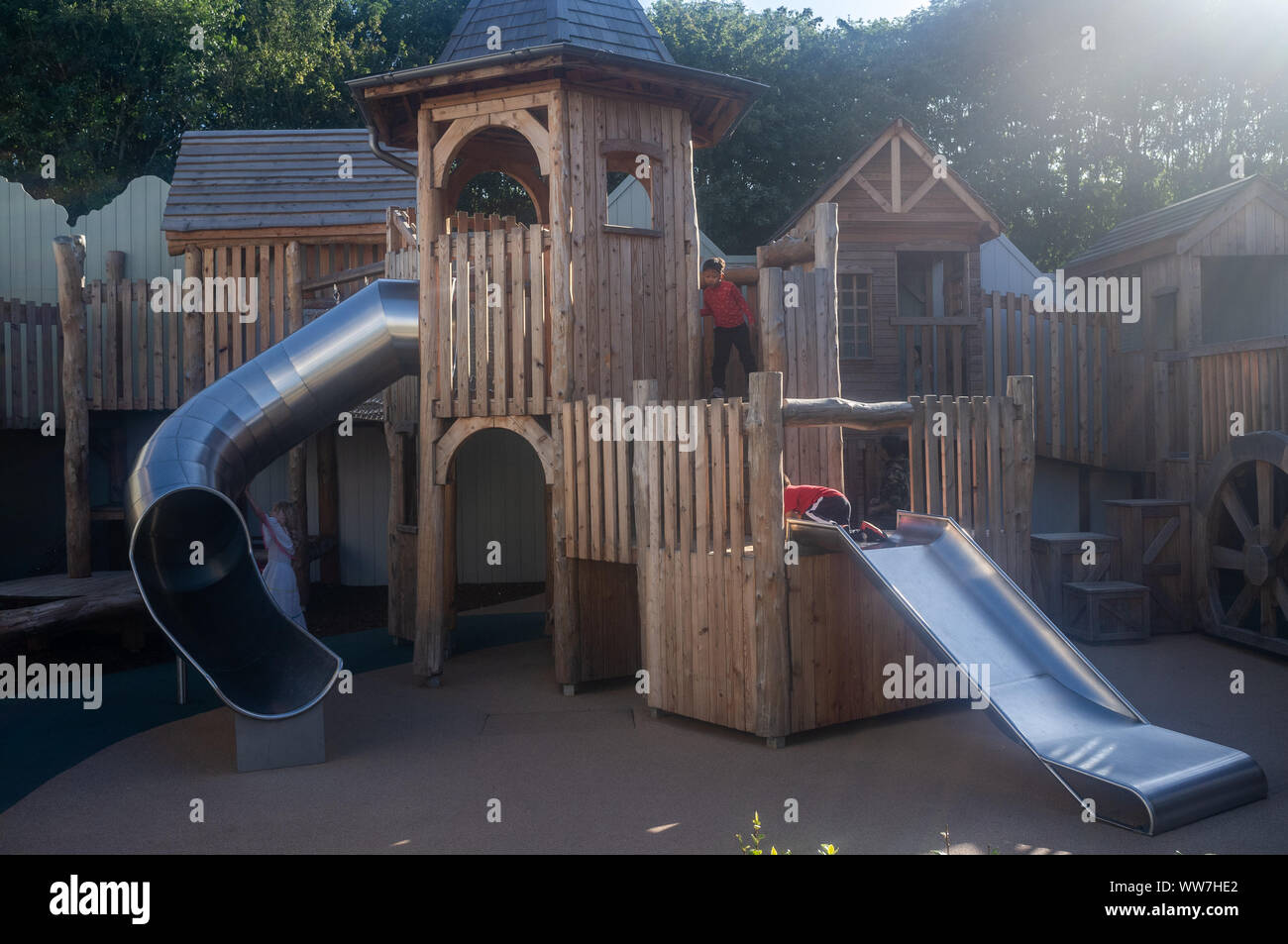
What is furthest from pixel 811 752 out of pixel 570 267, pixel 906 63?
pixel 906 63

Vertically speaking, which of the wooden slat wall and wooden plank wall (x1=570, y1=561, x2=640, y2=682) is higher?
the wooden slat wall

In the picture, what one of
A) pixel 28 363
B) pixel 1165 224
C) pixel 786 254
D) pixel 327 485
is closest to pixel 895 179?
pixel 1165 224

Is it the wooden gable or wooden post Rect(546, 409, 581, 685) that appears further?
the wooden gable

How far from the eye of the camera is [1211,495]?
1180 cm

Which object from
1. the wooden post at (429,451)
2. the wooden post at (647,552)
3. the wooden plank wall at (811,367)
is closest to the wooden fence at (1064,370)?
the wooden plank wall at (811,367)

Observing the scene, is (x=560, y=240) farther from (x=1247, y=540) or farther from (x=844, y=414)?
(x=1247, y=540)

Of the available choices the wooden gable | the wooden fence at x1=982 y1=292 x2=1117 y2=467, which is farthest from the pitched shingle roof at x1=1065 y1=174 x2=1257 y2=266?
the wooden gable

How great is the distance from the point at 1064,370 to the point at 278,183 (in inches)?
446

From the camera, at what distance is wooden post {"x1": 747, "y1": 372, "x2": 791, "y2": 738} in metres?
8.06

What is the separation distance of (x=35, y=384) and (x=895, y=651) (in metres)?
11.7

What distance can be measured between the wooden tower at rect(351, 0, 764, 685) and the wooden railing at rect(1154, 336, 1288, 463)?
18.7 feet

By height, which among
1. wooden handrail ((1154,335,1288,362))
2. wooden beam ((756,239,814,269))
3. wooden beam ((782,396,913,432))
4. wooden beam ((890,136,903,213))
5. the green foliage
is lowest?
wooden beam ((782,396,913,432))

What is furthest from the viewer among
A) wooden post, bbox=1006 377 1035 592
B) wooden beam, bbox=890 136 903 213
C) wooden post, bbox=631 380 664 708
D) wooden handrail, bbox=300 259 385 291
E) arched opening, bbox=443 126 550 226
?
wooden beam, bbox=890 136 903 213

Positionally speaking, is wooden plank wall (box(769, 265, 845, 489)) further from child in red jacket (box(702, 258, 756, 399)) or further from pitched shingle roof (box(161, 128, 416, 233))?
pitched shingle roof (box(161, 128, 416, 233))
